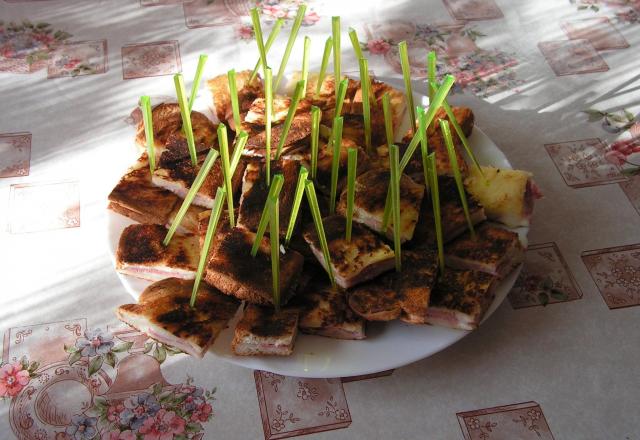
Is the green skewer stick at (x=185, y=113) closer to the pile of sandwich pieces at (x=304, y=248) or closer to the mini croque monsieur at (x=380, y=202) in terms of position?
the pile of sandwich pieces at (x=304, y=248)

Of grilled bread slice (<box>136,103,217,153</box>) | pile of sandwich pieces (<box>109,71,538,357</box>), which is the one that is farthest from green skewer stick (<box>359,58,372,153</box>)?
grilled bread slice (<box>136,103,217,153</box>)

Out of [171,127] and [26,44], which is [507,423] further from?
[26,44]

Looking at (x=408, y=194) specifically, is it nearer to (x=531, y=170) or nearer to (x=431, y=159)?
(x=431, y=159)

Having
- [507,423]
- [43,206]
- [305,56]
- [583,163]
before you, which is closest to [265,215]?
[305,56]

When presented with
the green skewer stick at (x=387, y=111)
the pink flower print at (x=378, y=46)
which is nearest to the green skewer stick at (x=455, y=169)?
the green skewer stick at (x=387, y=111)

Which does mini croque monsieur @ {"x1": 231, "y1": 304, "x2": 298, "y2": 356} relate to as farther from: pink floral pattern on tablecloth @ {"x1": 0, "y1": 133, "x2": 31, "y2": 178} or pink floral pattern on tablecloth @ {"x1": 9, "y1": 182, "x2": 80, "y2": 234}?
pink floral pattern on tablecloth @ {"x1": 0, "y1": 133, "x2": 31, "y2": 178}

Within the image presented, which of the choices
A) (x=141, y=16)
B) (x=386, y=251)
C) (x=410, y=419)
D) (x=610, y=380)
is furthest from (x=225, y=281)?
(x=141, y=16)
